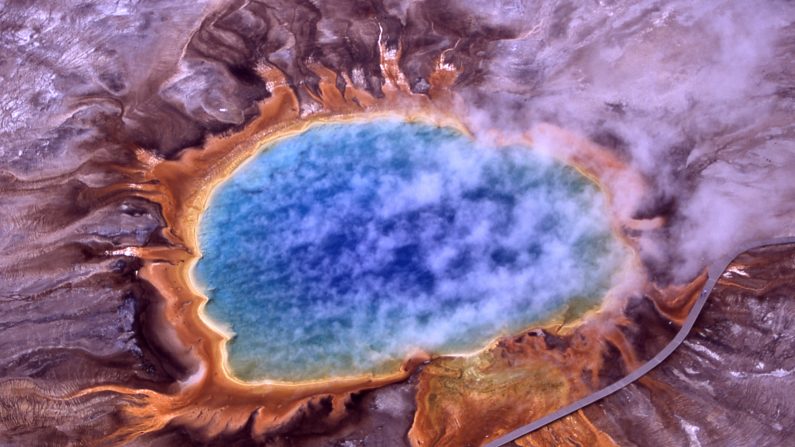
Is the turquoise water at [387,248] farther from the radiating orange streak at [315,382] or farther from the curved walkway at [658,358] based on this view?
the curved walkway at [658,358]

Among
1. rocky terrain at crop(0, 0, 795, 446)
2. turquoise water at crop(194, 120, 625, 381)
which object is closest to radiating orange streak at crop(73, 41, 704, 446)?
rocky terrain at crop(0, 0, 795, 446)

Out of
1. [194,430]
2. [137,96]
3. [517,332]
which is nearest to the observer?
[194,430]

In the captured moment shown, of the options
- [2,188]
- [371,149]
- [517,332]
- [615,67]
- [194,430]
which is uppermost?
[615,67]

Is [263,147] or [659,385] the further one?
[263,147]

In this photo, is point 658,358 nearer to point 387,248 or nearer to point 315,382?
point 387,248

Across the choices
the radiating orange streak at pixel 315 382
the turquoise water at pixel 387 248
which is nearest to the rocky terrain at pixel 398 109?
the radiating orange streak at pixel 315 382

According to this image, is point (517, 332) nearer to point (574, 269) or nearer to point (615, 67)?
point (574, 269)

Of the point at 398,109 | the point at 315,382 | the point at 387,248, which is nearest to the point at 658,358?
the point at 387,248

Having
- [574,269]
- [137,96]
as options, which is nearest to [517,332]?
[574,269]
